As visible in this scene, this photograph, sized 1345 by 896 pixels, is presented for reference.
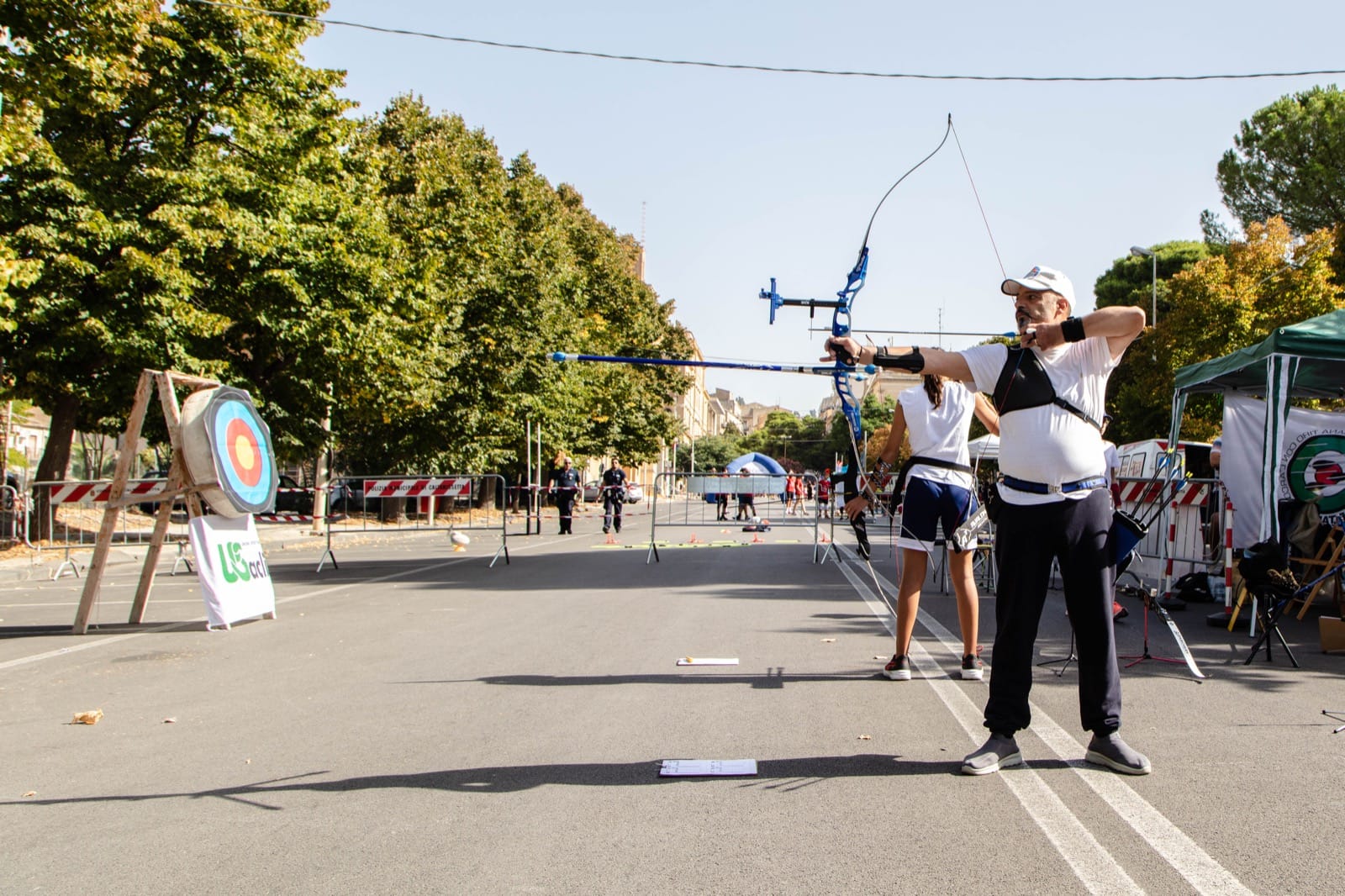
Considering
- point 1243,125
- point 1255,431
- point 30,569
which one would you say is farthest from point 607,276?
point 1255,431

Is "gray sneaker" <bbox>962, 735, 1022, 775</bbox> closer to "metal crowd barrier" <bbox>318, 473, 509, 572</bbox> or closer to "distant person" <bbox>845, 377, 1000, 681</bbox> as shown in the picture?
"distant person" <bbox>845, 377, 1000, 681</bbox>

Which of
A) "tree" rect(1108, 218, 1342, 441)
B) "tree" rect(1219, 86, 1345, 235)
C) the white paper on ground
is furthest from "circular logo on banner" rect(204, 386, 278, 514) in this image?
"tree" rect(1219, 86, 1345, 235)

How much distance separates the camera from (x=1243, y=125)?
4000cm

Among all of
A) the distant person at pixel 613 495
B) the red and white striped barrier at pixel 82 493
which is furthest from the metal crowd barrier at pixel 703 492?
the red and white striped barrier at pixel 82 493

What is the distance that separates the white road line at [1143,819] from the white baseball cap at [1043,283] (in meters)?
1.99

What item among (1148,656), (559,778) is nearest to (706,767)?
(559,778)

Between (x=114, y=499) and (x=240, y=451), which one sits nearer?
(x=114, y=499)

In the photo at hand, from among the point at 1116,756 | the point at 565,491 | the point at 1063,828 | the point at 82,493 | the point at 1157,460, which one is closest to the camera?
the point at 1063,828

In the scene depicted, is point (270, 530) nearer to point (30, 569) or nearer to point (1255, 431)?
point (30, 569)

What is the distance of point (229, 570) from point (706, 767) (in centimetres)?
659

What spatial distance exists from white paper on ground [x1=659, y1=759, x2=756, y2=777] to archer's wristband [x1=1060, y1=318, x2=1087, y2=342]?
7.20 ft

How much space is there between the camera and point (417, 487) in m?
17.0

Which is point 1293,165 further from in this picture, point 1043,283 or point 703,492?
point 1043,283

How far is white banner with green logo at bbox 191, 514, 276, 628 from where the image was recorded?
971cm
